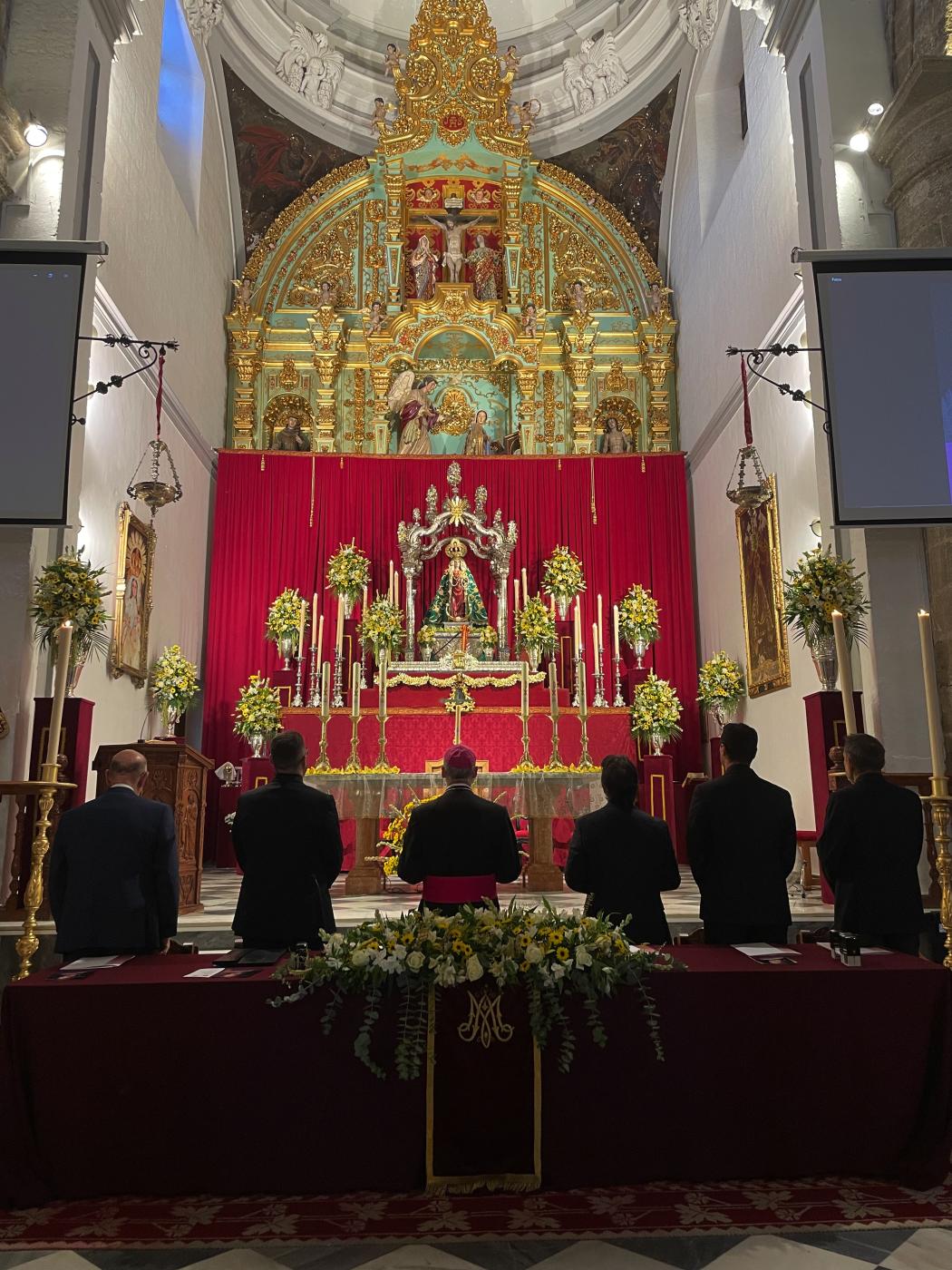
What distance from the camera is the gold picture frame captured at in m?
9.74

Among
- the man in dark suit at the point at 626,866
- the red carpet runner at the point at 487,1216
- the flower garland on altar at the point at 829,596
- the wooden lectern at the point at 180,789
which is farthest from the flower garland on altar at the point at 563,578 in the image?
the red carpet runner at the point at 487,1216

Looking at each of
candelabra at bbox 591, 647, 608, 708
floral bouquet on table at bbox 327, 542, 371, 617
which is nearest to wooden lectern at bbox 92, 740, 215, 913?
floral bouquet on table at bbox 327, 542, 371, 617

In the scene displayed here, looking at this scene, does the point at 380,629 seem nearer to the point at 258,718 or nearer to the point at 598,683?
the point at 258,718

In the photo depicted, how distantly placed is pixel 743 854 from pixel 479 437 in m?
11.8

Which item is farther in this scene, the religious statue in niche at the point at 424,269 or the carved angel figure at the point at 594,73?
the religious statue in niche at the point at 424,269

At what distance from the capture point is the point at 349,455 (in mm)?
14617

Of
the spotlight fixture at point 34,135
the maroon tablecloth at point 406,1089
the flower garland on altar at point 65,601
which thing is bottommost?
the maroon tablecloth at point 406,1089

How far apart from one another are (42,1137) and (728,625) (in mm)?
10541

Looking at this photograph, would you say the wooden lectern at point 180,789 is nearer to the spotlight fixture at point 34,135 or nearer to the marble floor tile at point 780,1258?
the spotlight fixture at point 34,135

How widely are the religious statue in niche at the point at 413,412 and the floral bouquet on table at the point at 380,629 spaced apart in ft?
10.4

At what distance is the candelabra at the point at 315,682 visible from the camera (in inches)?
498

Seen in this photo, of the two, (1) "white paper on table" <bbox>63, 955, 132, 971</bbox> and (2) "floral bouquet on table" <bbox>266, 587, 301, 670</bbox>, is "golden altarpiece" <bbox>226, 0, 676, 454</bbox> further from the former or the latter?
(1) "white paper on table" <bbox>63, 955, 132, 971</bbox>

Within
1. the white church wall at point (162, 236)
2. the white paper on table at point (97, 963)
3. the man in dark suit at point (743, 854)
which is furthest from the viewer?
the white church wall at point (162, 236)

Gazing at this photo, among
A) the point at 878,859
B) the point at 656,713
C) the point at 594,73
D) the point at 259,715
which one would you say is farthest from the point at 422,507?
the point at 878,859
